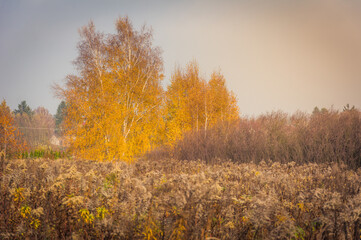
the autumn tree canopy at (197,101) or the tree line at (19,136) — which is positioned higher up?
the autumn tree canopy at (197,101)

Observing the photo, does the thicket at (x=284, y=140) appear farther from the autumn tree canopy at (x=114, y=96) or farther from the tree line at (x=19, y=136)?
the tree line at (x=19, y=136)

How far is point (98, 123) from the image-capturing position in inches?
413

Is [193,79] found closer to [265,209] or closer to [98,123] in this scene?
[98,123]

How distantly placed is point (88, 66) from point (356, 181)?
1158cm

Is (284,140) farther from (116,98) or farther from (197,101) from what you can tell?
(197,101)

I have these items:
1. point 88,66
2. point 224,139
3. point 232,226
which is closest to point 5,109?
point 88,66

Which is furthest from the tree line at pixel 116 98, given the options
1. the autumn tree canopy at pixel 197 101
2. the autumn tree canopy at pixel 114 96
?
the autumn tree canopy at pixel 197 101

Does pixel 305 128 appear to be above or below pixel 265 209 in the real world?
above

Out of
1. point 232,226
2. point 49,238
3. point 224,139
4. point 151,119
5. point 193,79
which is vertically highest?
point 193,79

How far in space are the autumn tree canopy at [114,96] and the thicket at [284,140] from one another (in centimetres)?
222

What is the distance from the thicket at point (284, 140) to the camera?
29.9ft

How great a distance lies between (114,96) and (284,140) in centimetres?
724

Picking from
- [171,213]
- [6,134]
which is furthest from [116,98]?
[171,213]

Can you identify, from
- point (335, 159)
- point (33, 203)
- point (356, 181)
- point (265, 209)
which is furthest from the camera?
point (335, 159)
